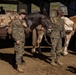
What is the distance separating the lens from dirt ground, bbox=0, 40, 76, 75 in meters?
8.10

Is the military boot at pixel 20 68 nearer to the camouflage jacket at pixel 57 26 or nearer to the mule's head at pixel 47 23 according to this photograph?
the camouflage jacket at pixel 57 26

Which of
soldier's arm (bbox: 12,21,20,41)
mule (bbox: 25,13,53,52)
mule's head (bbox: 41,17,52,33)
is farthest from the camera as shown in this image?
mule (bbox: 25,13,53,52)

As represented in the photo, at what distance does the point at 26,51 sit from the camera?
36.7 ft

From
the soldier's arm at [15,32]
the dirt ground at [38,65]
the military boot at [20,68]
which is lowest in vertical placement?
the dirt ground at [38,65]

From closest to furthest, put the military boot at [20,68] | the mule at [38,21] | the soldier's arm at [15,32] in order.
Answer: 1. the soldier's arm at [15,32]
2. the military boot at [20,68]
3. the mule at [38,21]

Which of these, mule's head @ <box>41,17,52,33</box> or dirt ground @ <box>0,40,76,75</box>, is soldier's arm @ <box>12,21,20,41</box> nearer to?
dirt ground @ <box>0,40,76,75</box>

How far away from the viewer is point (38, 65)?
29.1 ft

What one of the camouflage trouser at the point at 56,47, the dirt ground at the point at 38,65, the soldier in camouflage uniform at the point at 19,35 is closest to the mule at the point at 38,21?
the camouflage trouser at the point at 56,47

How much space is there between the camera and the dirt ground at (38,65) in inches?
319

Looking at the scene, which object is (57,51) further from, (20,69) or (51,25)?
(20,69)

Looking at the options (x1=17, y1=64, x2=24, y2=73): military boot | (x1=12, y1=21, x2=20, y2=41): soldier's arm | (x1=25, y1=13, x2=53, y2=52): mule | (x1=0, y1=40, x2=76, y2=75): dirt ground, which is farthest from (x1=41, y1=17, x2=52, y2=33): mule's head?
(x1=17, y1=64, x2=24, y2=73): military boot

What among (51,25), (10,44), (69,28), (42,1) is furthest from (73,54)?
(42,1)

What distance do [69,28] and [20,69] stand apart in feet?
11.7

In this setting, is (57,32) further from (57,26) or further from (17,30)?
(17,30)
